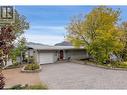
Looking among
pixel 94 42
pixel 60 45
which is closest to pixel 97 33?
pixel 94 42

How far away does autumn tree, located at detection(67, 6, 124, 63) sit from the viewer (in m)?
15.8

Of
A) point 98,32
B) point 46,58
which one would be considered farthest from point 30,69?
point 98,32

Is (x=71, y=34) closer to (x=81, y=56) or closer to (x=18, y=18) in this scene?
(x=81, y=56)

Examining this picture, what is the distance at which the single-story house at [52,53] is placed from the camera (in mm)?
15561

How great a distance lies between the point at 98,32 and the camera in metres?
16.1

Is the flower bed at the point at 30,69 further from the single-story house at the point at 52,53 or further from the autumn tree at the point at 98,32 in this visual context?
the autumn tree at the point at 98,32

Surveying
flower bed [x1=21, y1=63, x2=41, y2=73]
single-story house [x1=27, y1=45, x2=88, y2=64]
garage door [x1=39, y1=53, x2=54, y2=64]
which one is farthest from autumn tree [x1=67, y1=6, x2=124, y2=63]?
flower bed [x1=21, y1=63, x2=41, y2=73]

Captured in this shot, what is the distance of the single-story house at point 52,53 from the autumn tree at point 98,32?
1.53m

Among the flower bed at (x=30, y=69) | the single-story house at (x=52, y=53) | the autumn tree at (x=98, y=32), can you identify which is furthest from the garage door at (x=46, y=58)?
the flower bed at (x=30, y=69)

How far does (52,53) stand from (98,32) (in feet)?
11.6

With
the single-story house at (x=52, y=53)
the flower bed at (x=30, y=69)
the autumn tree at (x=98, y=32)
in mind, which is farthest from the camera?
the autumn tree at (x=98, y=32)

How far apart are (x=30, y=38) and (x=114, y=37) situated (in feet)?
17.2

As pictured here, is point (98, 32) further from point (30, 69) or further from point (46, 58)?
point (30, 69)
